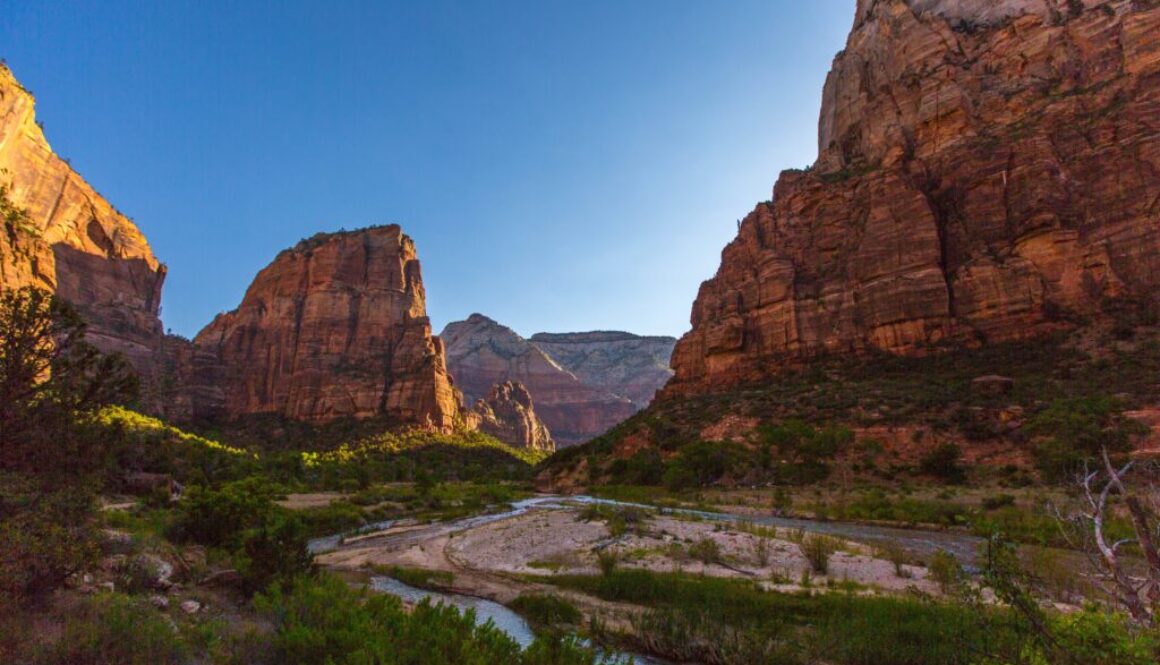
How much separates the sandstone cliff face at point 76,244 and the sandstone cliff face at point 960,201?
8721 centimetres

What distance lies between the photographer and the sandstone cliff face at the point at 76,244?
214 ft

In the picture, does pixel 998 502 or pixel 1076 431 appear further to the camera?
pixel 1076 431

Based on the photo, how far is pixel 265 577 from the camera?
10234 mm

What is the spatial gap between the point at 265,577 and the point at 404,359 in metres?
103

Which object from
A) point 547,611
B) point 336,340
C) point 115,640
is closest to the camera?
point 115,640

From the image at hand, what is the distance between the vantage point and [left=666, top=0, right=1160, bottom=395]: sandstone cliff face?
5209cm

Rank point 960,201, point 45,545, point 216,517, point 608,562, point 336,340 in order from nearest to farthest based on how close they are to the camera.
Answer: point 45,545
point 608,562
point 216,517
point 960,201
point 336,340

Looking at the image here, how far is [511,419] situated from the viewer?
562ft

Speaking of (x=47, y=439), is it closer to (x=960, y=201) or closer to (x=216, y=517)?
(x=216, y=517)

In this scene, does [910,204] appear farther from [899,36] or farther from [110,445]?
[110,445]

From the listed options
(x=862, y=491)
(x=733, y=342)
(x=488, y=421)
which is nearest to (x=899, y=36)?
(x=733, y=342)

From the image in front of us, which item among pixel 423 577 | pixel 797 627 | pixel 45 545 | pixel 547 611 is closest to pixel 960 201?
pixel 797 627

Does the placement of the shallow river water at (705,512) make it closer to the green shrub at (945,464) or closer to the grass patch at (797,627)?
the grass patch at (797,627)

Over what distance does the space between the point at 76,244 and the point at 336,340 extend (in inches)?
1660
